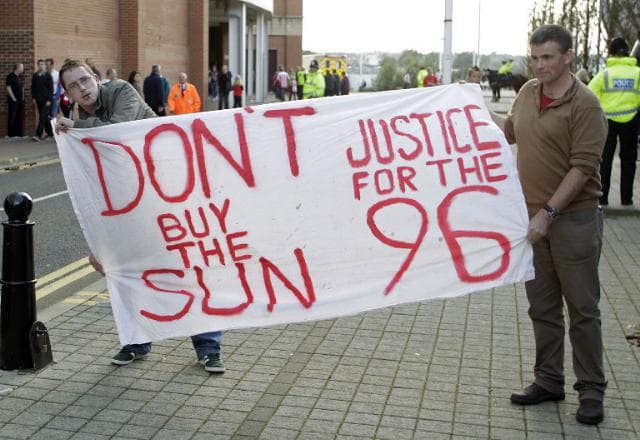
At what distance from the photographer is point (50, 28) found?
25516 mm

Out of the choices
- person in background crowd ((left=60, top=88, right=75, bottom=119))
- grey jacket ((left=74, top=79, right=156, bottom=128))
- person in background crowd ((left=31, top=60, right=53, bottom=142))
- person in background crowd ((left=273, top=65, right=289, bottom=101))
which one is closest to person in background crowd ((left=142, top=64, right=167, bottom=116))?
person in background crowd ((left=60, top=88, right=75, bottom=119))

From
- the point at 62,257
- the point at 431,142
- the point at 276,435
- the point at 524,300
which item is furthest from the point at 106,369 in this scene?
the point at 62,257

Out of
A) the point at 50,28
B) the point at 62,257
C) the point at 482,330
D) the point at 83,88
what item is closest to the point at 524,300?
the point at 482,330

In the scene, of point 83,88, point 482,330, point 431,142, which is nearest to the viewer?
point 431,142

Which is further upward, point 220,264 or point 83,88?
point 83,88

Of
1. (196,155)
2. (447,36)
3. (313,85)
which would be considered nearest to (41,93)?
(447,36)

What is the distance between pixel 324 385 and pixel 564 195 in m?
1.74

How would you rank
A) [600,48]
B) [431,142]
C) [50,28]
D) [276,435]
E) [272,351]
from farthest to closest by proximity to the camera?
1. [50,28]
2. [600,48]
3. [272,351]
4. [431,142]
5. [276,435]

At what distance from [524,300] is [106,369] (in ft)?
11.3

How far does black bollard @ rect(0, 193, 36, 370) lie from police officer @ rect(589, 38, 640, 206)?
8.25 meters

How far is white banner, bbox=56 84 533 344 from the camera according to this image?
5.08 m

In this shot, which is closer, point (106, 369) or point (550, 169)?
point (550, 169)

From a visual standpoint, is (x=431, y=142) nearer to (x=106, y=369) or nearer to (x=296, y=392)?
(x=296, y=392)

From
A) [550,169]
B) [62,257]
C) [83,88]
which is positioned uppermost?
[83,88]
